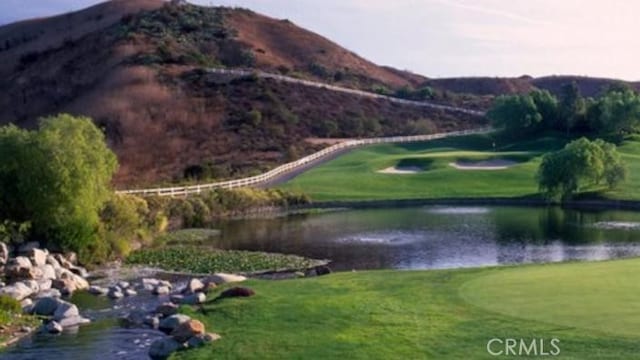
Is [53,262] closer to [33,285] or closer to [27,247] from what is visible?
[27,247]

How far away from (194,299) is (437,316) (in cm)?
1002

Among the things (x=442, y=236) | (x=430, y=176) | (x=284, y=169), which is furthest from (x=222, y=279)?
(x=284, y=169)

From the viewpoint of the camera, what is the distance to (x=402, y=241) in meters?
53.3

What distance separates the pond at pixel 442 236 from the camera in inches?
1843

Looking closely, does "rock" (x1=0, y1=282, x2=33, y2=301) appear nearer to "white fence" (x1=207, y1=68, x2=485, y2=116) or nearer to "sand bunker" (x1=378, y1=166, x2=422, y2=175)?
"sand bunker" (x1=378, y1=166, x2=422, y2=175)

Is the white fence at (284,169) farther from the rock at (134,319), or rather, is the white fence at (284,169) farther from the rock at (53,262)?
the rock at (134,319)

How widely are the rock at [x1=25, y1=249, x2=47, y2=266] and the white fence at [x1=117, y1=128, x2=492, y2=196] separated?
1666 cm

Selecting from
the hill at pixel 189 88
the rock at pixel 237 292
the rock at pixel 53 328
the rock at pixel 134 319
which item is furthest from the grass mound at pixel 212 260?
the hill at pixel 189 88

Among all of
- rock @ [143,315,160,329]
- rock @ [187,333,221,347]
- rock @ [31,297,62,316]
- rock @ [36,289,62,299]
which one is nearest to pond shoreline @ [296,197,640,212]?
rock @ [36,289,62,299]

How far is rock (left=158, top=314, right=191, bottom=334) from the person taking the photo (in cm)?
2792

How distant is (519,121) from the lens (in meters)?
112

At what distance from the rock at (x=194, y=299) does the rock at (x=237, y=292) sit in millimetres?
617

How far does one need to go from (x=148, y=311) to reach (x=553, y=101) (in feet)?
295

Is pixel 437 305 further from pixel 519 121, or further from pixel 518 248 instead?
pixel 519 121
